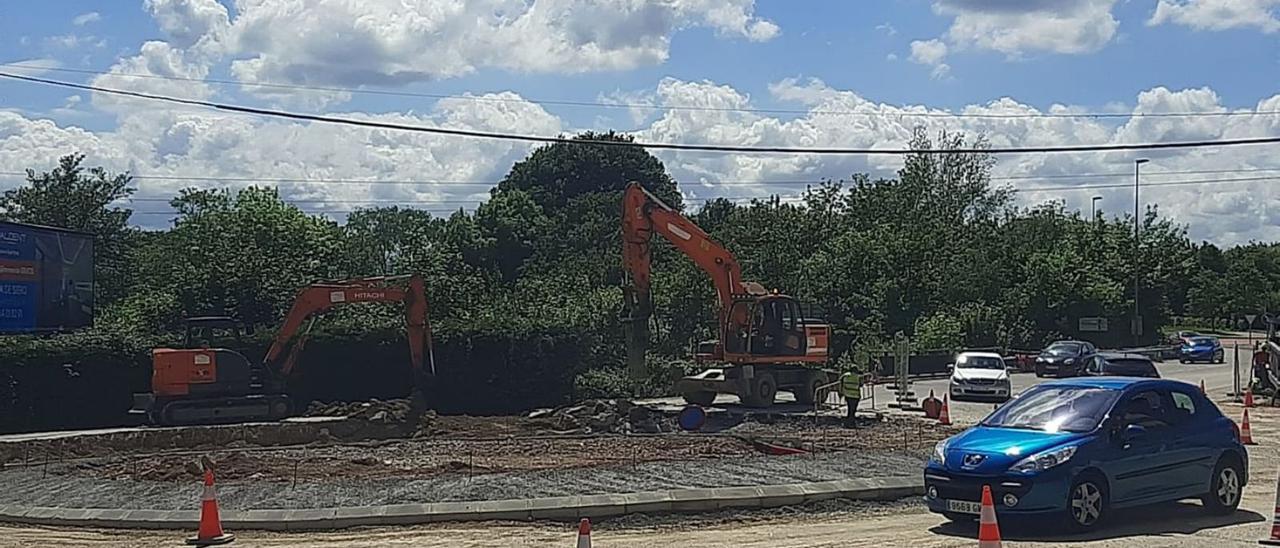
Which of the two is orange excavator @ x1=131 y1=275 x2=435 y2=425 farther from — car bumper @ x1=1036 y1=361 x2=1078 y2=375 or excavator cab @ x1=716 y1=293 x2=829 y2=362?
car bumper @ x1=1036 y1=361 x2=1078 y2=375

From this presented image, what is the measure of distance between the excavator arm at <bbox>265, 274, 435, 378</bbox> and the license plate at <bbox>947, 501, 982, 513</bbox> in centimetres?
2196

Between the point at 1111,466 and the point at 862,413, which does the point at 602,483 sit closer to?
the point at 1111,466

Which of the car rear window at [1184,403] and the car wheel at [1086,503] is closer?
the car wheel at [1086,503]

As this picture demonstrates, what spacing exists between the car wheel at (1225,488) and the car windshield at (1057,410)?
5.32 ft

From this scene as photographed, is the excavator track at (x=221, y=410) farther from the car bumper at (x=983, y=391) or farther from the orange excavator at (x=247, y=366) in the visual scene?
the car bumper at (x=983, y=391)

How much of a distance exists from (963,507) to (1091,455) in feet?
4.54

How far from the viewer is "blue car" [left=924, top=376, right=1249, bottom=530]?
1330 cm

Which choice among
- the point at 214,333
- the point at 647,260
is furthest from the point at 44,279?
the point at 647,260

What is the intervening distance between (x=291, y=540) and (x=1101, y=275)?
64366 mm

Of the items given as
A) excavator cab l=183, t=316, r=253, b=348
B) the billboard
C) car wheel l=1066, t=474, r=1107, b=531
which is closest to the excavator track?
excavator cab l=183, t=316, r=253, b=348

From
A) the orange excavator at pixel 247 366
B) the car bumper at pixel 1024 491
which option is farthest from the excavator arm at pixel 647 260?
the car bumper at pixel 1024 491

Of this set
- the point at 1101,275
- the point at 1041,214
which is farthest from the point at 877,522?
the point at 1041,214

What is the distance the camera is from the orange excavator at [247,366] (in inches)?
1266

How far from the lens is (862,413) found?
32.7 metres
